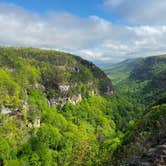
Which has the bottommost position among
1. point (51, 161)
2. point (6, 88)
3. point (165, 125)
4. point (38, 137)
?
point (51, 161)

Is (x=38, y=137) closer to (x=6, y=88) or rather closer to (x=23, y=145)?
(x=23, y=145)

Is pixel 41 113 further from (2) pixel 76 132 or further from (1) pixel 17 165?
(1) pixel 17 165

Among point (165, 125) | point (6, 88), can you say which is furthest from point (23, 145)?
point (165, 125)

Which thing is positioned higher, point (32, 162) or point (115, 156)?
point (115, 156)

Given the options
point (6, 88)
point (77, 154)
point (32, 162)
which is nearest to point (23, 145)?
point (32, 162)

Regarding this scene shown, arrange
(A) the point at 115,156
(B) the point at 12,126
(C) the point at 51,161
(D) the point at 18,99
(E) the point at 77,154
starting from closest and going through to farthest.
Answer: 1. (A) the point at 115,156
2. (E) the point at 77,154
3. (C) the point at 51,161
4. (B) the point at 12,126
5. (D) the point at 18,99

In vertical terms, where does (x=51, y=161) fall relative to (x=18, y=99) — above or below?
below

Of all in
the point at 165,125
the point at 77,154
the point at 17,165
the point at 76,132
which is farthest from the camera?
the point at 76,132

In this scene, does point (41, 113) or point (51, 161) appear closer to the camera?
point (51, 161)

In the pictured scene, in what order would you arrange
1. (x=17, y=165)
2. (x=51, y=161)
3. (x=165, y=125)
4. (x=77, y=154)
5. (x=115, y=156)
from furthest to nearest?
(x=51, y=161) < (x=17, y=165) < (x=77, y=154) < (x=115, y=156) < (x=165, y=125)
